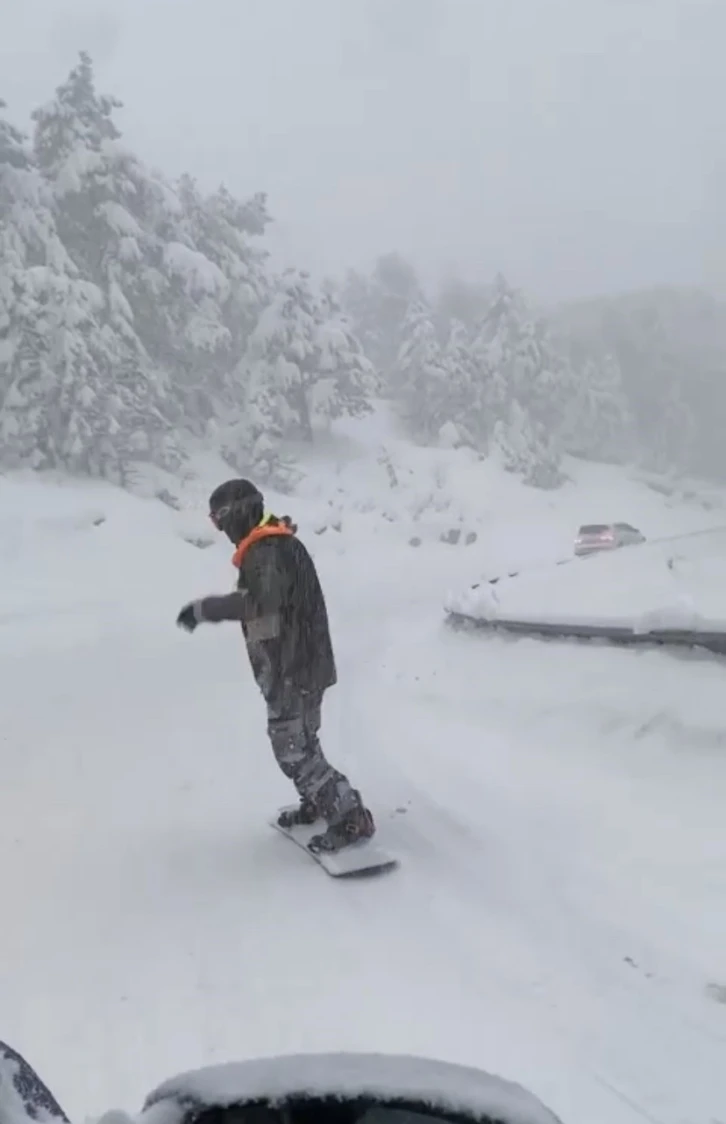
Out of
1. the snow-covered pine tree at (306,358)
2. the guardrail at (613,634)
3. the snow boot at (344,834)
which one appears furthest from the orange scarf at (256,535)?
the snow-covered pine tree at (306,358)

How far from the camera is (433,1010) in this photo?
3666 millimetres

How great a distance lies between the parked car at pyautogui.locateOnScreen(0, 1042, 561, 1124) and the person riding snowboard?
4039 mm

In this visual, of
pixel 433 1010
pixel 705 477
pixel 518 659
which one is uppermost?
pixel 433 1010

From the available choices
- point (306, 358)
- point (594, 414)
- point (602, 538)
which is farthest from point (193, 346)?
point (594, 414)

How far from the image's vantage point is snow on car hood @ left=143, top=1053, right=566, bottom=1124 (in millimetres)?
1177

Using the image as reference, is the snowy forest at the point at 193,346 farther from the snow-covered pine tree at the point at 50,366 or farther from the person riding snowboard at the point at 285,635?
the person riding snowboard at the point at 285,635

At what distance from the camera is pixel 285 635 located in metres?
5.31

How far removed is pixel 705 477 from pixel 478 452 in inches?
1117

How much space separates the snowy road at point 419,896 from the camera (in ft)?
11.3

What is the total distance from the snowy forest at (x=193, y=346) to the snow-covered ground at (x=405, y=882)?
17395mm

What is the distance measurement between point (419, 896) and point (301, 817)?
45.0 inches

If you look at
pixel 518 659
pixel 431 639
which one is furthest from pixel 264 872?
pixel 431 639

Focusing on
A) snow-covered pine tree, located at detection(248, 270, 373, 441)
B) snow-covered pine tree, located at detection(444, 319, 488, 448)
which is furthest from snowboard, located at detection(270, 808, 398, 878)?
snow-covered pine tree, located at detection(444, 319, 488, 448)

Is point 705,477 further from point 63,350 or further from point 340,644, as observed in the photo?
point 340,644
